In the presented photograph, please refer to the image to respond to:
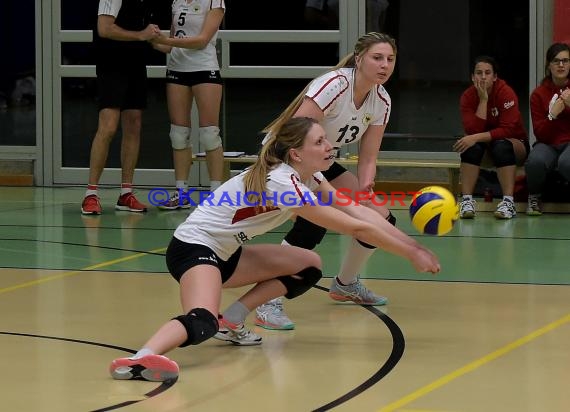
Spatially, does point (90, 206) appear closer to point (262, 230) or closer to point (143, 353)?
point (262, 230)

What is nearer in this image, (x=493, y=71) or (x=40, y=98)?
(x=493, y=71)

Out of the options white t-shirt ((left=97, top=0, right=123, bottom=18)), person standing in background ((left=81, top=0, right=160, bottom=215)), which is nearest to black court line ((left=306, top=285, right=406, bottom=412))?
person standing in background ((left=81, top=0, right=160, bottom=215))

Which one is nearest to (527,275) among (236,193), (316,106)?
(316,106)

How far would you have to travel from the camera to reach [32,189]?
37.7 ft

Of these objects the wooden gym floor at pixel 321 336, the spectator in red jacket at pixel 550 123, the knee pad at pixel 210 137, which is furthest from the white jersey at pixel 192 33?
the spectator in red jacket at pixel 550 123

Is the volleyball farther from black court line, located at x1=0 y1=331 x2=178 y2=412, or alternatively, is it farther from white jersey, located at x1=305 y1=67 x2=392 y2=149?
black court line, located at x1=0 y1=331 x2=178 y2=412

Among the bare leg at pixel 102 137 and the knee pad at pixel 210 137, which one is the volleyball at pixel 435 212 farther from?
the bare leg at pixel 102 137

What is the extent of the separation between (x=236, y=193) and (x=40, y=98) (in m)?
6.97

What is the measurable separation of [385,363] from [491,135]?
492 centimetres

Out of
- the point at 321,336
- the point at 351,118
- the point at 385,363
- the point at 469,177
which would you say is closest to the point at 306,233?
the point at 351,118

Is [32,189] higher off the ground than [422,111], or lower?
lower

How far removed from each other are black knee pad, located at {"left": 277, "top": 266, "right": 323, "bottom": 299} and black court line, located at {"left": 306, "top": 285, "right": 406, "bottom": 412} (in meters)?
0.46

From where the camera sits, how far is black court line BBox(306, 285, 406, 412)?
13.9 feet

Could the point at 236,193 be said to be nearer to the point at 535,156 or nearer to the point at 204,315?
the point at 204,315
